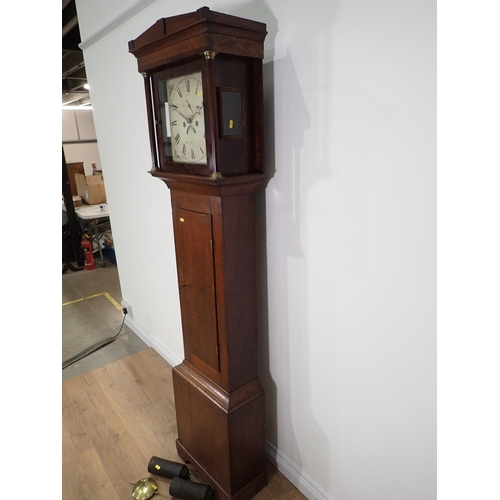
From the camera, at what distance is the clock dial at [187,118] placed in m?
1.12

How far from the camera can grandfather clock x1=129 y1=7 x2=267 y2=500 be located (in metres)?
1.07

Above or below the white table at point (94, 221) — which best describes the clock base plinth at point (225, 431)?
below

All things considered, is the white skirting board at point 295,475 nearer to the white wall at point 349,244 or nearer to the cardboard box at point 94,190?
the white wall at point 349,244

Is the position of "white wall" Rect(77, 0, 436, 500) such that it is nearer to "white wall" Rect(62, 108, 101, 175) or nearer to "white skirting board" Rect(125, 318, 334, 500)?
"white skirting board" Rect(125, 318, 334, 500)

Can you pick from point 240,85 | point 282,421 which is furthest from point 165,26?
point 282,421

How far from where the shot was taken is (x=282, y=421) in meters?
1.57

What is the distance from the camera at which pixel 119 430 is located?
191 cm

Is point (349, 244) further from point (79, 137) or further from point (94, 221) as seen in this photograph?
point (79, 137)

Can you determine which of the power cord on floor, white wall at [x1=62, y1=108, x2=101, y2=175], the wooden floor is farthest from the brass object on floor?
white wall at [x1=62, y1=108, x2=101, y2=175]

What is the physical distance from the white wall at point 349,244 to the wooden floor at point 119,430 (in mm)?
463

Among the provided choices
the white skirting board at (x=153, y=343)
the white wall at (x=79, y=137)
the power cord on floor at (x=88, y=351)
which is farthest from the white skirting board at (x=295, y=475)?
the white wall at (x=79, y=137)

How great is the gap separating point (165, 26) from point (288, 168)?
1.85 ft

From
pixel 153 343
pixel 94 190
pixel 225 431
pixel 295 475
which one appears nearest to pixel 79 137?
pixel 94 190

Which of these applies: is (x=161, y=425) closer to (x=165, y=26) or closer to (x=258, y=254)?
(x=258, y=254)
